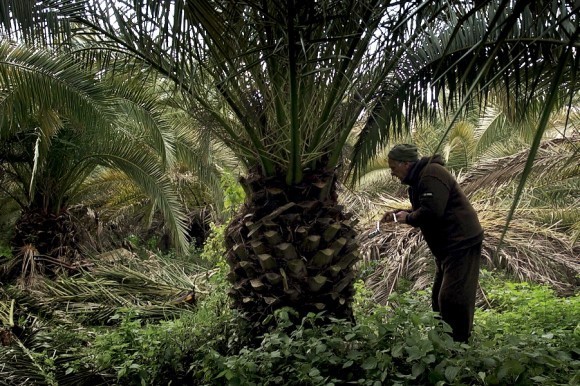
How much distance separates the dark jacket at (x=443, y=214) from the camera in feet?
17.3

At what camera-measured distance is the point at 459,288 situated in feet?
17.2

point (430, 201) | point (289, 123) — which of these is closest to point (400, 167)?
point (430, 201)

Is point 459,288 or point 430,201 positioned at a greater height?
point 430,201

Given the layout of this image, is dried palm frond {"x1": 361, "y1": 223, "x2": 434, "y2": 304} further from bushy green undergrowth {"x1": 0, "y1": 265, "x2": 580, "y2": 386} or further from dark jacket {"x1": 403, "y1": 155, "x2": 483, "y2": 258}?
dark jacket {"x1": 403, "y1": 155, "x2": 483, "y2": 258}

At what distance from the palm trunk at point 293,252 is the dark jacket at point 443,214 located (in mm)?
771

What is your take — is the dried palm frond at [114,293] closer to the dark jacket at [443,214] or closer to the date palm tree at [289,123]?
the date palm tree at [289,123]

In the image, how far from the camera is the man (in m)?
5.26

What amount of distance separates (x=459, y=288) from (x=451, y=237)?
39 centimetres

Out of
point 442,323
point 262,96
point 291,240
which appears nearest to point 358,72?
point 262,96

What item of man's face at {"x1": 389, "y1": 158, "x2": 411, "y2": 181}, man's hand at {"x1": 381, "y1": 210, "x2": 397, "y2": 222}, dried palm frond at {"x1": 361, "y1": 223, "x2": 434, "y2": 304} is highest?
man's face at {"x1": 389, "y1": 158, "x2": 411, "y2": 181}

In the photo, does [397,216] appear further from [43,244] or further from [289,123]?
[43,244]

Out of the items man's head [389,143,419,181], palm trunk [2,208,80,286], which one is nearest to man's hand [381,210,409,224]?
man's head [389,143,419,181]

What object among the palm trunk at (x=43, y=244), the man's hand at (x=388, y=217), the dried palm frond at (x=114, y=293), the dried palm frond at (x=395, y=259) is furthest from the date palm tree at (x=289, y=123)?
the palm trunk at (x=43, y=244)

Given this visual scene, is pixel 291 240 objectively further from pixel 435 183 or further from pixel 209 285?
pixel 209 285
